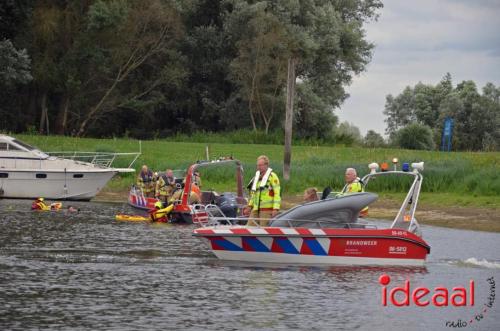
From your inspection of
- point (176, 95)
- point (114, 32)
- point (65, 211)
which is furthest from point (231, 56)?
point (65, 211)

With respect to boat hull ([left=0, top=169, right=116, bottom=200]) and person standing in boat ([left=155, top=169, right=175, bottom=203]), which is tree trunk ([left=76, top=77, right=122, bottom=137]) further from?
person standing in boat ([left=155, top=169, right=175, bottom=203])

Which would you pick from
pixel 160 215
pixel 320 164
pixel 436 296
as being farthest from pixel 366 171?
pixel 436 296

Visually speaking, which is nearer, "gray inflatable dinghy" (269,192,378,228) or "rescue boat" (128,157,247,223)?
"gray inflatable dinghy" (269,192,378,228)

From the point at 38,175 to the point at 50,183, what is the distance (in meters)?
0.58

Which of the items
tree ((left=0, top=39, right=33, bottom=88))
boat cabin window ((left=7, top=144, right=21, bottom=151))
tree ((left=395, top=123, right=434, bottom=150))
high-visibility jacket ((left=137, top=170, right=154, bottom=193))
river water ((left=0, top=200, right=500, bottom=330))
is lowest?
river water ((left=0, top=200, right=500, bottom=330))

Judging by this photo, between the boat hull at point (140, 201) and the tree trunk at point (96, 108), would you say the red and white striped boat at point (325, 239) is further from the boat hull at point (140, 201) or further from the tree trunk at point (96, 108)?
the tree trunk at point (96, 108)

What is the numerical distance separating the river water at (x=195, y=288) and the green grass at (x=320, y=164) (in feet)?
34.3

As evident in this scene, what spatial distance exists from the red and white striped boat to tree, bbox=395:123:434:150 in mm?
47331

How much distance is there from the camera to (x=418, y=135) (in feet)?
234

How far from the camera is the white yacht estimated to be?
44.2 meters

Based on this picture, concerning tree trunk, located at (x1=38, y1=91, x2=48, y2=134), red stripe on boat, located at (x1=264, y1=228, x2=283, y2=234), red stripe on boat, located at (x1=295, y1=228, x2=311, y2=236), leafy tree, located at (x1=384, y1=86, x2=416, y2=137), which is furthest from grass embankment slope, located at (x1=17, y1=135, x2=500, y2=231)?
leafy tree, located at (x1=384, y1=86, x2=416, y2=137)

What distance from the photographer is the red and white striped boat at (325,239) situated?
75.4 feet

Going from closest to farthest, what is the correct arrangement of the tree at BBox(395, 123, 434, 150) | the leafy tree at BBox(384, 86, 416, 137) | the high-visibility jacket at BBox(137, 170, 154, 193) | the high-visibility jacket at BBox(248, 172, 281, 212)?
1. the high-visibility jacket at BBox(248, 172, 281, 212)
2. the high-visibility jacket at BBox(137, 170, 154, 193)
3. the tree at BBox(395, 123, 434, 150)
4. the leafy tree at BBox(384, 86, 416, 137)

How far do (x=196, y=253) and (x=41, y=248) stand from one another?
12.0 feet
